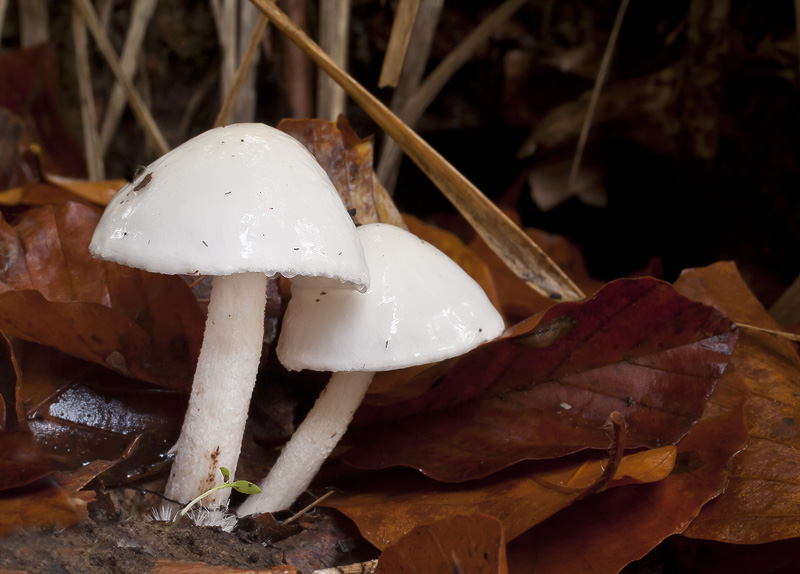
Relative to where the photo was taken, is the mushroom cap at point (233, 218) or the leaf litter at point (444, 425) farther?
the leaf litter at point (444, 425)

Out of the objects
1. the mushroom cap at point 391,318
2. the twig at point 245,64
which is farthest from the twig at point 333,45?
the mushroom cap at point 391,318

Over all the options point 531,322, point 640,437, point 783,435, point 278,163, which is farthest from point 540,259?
point 278,163

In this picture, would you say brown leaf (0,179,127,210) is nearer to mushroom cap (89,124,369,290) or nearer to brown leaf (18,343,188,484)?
brown leaf (18,343,188,484)

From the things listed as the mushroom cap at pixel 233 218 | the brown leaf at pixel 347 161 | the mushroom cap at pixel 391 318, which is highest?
the mushroom cap at pixel 233 218

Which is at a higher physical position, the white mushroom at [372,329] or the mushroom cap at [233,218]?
the mushroom cap at [233,218]

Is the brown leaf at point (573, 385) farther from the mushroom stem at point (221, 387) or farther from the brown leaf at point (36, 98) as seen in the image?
the brown leaf at point (36, 98)

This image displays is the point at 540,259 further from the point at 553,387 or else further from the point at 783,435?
the point at 783,435

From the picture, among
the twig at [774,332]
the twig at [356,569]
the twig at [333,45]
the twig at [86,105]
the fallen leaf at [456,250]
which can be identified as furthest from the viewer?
the twig at [86,105]

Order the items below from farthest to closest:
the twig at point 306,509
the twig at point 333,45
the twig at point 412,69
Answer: the twig at point 412,69 < the twig at point 333,45 < the twig at point 306,509
